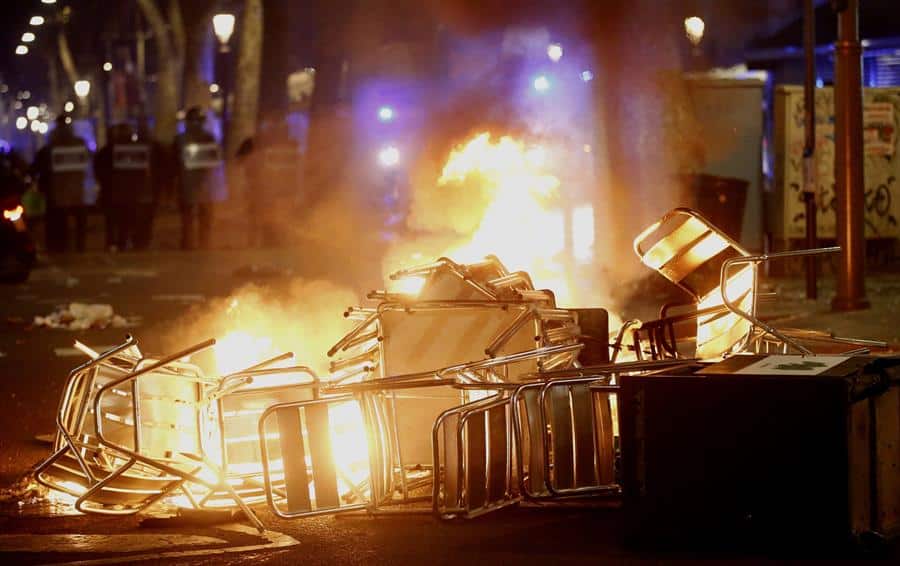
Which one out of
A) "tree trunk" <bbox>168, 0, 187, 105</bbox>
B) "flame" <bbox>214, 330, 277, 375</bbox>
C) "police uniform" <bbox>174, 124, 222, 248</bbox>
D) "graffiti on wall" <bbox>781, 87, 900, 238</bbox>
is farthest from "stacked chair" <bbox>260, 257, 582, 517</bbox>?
"tree trunk" <bbox>168, 0, 187, 105</bbox>

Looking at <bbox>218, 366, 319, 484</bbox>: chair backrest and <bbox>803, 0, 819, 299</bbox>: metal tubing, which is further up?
<bbox>803, 0, 819, 299</bbox>: metal tubing

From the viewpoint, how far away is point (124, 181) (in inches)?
907

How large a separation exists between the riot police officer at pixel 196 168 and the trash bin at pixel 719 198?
9937mm

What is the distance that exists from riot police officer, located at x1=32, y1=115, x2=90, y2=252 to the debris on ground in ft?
30.1

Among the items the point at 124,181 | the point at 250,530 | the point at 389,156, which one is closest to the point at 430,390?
the point at 250,530

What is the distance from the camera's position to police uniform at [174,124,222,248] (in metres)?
23.6

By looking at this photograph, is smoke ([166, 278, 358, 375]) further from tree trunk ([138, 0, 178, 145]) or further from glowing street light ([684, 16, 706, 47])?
tree trunk ([138, 0, 178, 145])

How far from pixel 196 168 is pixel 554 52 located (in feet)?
21.7

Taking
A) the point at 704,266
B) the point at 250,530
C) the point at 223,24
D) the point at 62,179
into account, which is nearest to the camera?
the point at 250,530

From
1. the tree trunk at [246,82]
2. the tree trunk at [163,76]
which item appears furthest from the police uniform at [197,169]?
the tree trunk at [163,76]

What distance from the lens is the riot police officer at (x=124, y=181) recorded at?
23.1 meters

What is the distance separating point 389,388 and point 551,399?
72 cm

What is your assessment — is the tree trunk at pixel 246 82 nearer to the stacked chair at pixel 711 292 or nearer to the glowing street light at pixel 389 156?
the glowing street light at pixel 389 156

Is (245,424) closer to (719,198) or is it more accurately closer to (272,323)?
(272,323)
